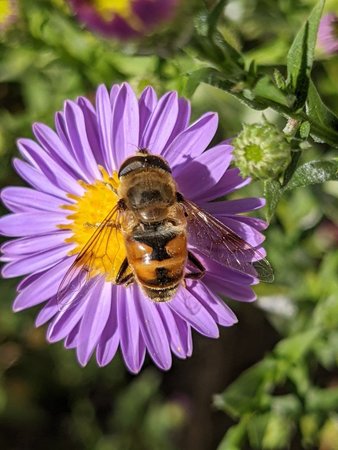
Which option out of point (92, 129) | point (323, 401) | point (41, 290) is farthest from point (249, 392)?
point (92, 129)

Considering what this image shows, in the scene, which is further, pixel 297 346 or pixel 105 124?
pixel 297 346

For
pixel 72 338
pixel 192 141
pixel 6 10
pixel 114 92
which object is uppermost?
pixel 6 10

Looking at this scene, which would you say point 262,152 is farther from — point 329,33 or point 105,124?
point 329,33

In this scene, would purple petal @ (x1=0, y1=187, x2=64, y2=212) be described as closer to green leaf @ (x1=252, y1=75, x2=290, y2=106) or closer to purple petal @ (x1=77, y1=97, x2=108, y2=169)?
purple petal @ (x1=77, y1=97, x2=108, y2=169)

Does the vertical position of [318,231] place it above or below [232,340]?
above

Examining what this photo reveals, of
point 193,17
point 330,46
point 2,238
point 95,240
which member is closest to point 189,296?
point 95,240

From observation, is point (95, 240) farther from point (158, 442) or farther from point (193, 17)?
point (158, 442)
